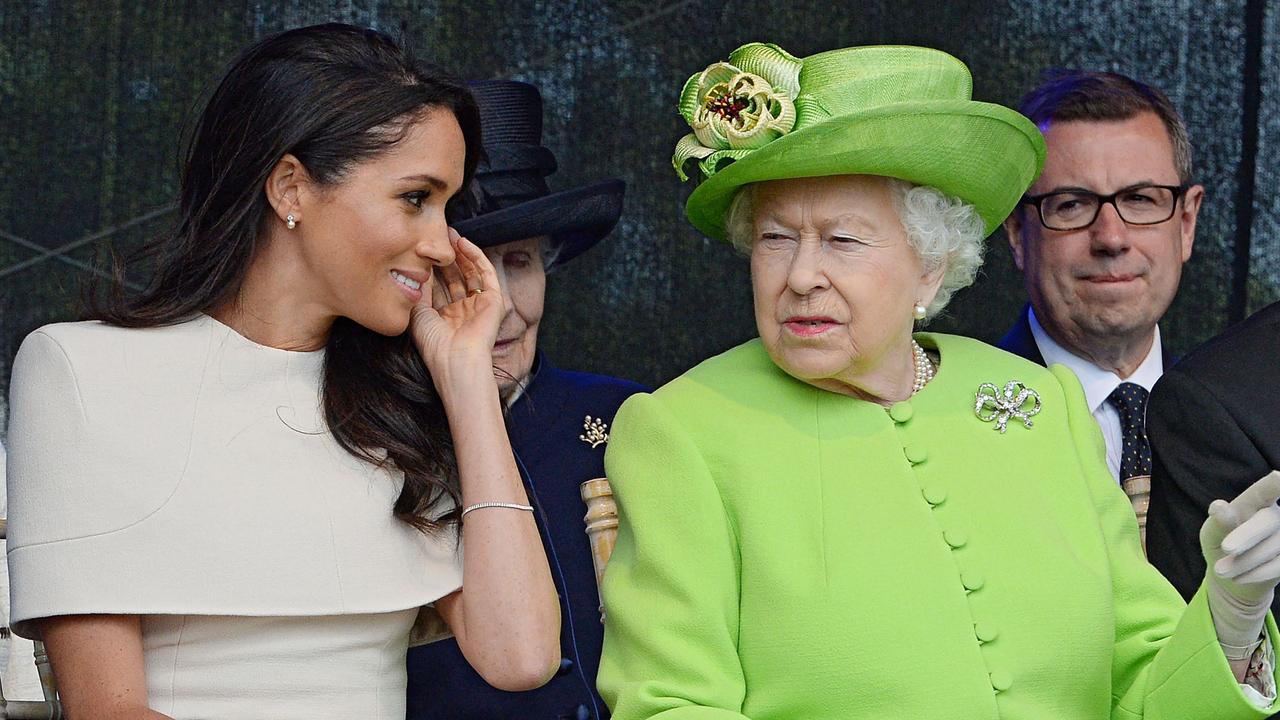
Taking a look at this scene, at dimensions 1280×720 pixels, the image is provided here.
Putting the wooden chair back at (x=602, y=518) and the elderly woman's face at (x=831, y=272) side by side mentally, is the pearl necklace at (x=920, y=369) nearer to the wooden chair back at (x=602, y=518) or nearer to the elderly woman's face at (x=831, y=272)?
the elderly woman's face at (x=831, y=272)

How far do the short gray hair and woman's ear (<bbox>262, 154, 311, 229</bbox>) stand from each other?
69 centimetres

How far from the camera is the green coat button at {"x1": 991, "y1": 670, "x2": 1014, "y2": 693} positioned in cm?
252

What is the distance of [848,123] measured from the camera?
8.41 feet

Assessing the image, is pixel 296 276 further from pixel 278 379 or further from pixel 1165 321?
pixel 1165 321

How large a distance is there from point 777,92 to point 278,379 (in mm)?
929

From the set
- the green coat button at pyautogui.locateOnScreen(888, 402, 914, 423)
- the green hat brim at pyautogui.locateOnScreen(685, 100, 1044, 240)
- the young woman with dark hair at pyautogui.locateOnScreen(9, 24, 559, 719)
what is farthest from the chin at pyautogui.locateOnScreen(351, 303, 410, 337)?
the green coat button at pyautogui.locateOnScreen(888, 402, 914, 423)

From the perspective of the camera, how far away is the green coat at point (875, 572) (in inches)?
98.0

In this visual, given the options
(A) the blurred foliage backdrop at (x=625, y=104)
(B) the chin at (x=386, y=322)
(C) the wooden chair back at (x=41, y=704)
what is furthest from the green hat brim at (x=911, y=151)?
(A) the blurred foliage backdrop at (x=625, y=104)

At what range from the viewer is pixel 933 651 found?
99.0 inches

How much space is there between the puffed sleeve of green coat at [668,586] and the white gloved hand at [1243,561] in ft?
2.27

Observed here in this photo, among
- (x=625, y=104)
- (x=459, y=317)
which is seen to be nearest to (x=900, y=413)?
(x=459, y=317)

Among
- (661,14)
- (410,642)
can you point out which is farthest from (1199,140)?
(410,642)

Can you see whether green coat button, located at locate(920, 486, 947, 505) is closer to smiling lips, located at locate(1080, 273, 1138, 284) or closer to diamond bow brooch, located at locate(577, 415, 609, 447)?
diamond bow brooch, located at locate(577, 415, 609, 447)

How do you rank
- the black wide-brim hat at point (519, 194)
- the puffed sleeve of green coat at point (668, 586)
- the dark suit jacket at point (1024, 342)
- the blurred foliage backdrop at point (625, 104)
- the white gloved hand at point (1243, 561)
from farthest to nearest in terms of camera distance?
the blurred foliage backdrop at point (625, 104) → the dark suit jacket at point (1024, 342) → the black wide-brim hat at point (519, 194) → the puffed sleeve of green coat at point (668, 586) → the white gloved hand at point (1243, 561)
